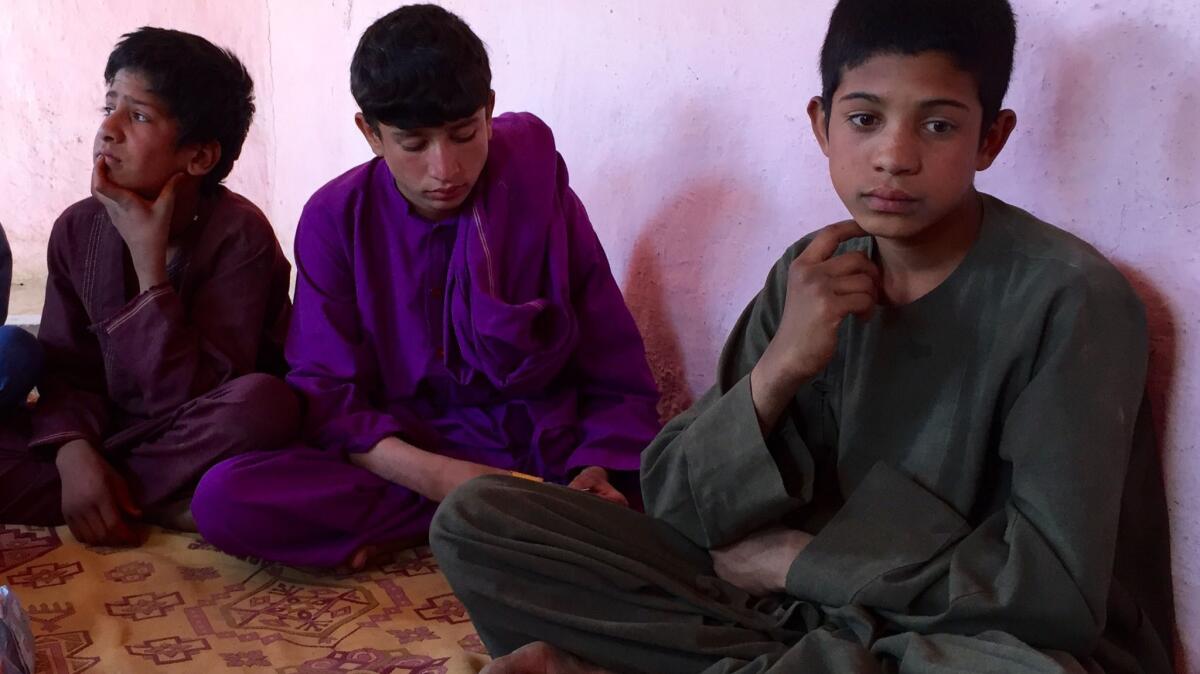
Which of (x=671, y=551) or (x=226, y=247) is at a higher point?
(x=226, y=247)

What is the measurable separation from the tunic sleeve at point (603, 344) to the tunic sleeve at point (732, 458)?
622 mm

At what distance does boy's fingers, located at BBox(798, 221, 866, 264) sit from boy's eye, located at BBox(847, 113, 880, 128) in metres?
0.15

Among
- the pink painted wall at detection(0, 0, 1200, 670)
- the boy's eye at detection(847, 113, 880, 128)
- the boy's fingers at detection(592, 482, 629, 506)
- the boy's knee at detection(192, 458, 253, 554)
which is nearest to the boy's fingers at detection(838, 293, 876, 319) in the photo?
the boy's eye at detection(847, 113, 880, 128)

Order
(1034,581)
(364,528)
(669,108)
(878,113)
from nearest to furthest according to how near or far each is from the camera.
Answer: (1034,581)
(878,113)
(364,528)
(669,108)

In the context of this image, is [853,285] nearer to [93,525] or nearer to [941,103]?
[941,103]

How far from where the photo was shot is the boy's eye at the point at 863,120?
1517 mm

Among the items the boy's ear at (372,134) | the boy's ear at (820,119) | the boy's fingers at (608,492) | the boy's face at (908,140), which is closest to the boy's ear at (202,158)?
the boy's ear at (372,134)

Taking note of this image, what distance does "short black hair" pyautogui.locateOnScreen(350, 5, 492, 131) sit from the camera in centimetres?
213

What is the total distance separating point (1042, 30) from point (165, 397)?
180cm

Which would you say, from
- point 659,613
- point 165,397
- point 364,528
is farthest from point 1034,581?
point 165,397

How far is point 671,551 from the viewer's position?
175 cm

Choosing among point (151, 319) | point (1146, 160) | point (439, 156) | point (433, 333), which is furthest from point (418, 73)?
point (1146, 160)

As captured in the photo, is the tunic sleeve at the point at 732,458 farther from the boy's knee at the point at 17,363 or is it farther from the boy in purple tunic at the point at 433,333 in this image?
the boy's knee at the point at 17,363

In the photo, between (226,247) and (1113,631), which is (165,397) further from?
(1113,631)
